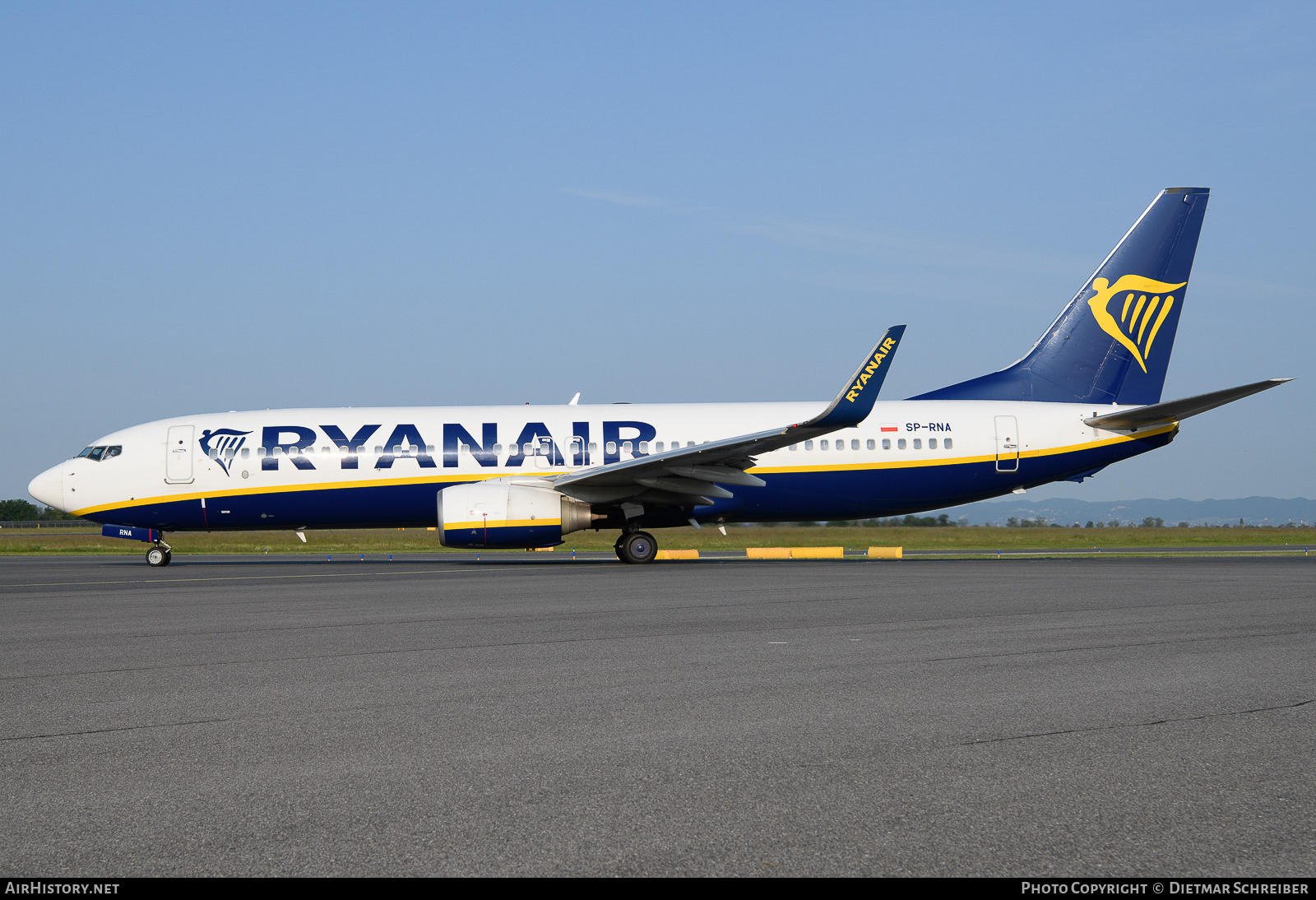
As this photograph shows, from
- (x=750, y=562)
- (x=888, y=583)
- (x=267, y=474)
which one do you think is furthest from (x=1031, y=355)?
(x=267, y=474)

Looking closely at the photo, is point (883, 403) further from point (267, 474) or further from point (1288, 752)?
point (1288, 752)

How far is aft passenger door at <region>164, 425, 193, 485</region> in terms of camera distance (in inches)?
955

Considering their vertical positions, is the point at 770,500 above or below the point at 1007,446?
below

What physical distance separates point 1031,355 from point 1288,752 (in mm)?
22247

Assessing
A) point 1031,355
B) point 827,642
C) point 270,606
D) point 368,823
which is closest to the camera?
point 368,823

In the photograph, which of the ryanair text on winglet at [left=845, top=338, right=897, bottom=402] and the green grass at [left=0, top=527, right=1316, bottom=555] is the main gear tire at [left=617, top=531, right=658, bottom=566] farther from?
the green grass at [left=0, top=527, right=1316, bottom=555]

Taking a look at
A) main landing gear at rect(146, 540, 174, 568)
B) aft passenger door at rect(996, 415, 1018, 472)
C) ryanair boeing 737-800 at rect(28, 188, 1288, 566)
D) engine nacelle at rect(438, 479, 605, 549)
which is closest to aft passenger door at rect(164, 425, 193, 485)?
ryanair boeing 737-800 at rect(28, 188, 1288, 566)

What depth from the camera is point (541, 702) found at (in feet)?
21.1

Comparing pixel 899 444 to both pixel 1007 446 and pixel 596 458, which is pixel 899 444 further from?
pixel 596 458

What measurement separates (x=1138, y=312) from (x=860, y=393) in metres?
10.1

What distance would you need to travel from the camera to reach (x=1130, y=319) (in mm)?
25734

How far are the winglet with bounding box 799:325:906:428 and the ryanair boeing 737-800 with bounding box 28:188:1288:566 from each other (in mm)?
2907

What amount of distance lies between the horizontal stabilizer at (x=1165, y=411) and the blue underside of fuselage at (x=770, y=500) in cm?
57

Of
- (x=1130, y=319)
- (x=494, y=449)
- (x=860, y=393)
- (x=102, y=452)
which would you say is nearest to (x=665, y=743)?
(x=860, y=393)
